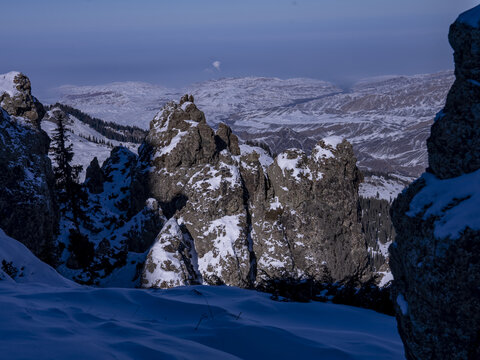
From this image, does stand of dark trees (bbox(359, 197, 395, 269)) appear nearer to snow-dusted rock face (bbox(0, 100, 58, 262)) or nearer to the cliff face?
the cliff face

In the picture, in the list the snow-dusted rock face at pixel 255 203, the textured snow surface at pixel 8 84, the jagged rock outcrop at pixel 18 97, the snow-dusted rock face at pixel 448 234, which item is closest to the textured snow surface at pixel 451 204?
the snow-dusted rock face at pixel 448 234

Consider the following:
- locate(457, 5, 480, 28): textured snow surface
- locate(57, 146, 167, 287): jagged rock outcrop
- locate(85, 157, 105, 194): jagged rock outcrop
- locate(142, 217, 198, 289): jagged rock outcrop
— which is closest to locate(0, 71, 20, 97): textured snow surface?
locate(57, 146, 167, 287): jagged rock outcrop

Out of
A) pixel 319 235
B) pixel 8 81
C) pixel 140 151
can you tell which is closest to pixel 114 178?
pixel 140 151

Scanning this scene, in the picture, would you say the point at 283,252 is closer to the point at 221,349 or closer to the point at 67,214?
the point at 67,214

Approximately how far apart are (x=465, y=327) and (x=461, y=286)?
361 millimetres

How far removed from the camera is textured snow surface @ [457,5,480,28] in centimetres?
377

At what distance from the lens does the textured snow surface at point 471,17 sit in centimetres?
377

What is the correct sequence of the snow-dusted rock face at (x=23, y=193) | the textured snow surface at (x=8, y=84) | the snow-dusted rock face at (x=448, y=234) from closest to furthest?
the snow-dusted rock face at (x=448, y=234) → the snow-dusted rock face at (x=23, y=193) → the textured snow surface at (x=8, y=84)

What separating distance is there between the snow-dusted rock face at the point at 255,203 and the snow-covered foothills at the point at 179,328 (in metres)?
20.9

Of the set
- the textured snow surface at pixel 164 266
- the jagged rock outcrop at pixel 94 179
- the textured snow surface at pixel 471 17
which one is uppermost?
the textured snow surface at pixel 471 17

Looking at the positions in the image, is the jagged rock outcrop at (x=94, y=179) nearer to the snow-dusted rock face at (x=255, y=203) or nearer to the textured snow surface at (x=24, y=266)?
the snow-dusted rock face at (x=255, y=203)

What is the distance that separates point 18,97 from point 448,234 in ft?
102

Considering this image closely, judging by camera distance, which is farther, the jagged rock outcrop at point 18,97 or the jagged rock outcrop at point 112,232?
the jagged rock outcrop at point 18,97

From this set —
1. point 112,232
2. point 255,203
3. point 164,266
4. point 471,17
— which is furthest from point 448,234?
point 255,203
